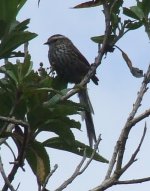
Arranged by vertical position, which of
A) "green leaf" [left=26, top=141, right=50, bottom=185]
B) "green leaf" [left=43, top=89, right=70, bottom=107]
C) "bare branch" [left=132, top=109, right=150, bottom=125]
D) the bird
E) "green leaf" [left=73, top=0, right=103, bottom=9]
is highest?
"green leaf" [left=73, top=0, right=103, bottom=9]

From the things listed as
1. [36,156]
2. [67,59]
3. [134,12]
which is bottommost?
[36,156]

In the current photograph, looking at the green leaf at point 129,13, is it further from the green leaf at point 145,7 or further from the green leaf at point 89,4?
the green leaf at point 89,4

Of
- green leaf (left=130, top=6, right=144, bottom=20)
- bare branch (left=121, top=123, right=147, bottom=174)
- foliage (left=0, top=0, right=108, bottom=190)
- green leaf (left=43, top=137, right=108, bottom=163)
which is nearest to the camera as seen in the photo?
bare branch (left=121, top=123, right=147, bottom=174)

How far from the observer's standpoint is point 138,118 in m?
2.83

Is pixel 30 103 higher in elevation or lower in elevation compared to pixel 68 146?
higher

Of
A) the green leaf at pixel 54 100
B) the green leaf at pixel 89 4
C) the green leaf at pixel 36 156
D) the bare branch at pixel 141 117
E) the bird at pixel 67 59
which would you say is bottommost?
the green leaf at pixel 36 156

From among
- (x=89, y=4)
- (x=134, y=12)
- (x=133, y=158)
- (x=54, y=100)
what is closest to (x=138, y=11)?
(x=134, y=12)

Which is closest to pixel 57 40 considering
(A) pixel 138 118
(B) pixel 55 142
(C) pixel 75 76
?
(C) pixel 75 76

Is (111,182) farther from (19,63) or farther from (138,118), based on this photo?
(19,63)

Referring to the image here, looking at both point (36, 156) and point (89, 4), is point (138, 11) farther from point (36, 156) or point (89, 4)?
point (36, 156)

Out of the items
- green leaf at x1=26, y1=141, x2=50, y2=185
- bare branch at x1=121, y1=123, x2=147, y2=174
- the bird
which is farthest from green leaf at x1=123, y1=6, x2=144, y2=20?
the bird

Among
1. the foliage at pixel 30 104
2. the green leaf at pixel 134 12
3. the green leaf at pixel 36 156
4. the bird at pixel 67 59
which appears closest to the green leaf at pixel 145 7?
the green leaf at pixel 134 12

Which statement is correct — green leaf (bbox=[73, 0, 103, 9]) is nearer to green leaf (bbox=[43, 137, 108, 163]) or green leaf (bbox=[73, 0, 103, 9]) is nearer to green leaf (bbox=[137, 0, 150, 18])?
green leaf (bbox=[137, 0, 150, 18])

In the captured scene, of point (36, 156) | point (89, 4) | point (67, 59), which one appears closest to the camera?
point (36, 156)
